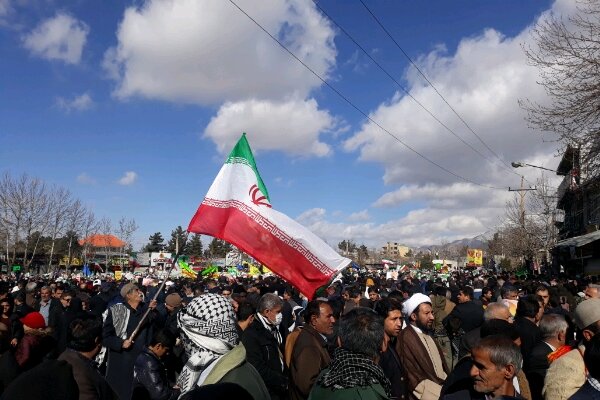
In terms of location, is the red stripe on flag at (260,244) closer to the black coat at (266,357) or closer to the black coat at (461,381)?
the black coat at (266,357)

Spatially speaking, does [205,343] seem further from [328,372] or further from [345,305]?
[345,305]

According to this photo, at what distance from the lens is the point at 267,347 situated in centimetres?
540

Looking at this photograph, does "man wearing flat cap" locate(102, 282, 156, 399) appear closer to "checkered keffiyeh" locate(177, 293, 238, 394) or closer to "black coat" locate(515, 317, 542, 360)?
"checkered keffiyeh" locate(177, 293, 238, 394)

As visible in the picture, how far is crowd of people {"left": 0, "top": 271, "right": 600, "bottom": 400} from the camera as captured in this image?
300 cm

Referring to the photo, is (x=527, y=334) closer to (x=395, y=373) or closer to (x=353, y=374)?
(x=395, y=373)

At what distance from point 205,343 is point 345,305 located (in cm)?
779

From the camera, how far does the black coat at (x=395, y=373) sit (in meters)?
4.86

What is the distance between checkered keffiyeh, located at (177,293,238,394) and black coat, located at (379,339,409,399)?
7.38ft

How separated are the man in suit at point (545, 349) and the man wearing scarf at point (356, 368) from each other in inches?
92.2

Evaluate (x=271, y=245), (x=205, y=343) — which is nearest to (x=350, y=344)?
(x=205, y=343)

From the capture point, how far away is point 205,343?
119 inches

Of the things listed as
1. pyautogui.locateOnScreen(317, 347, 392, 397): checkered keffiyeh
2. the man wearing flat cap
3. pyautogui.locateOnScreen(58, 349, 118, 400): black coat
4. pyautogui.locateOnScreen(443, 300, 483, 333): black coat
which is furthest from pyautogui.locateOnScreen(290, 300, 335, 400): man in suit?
pyautogui.locateOnScreen(443, 300, 483, 333): black coat

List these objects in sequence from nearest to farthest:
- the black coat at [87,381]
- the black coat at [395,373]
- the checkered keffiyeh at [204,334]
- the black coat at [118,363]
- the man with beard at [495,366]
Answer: the checkered keffiyeh at [204,334]
the man with beard at [495,366]
the black coat at [87,381]
the black coat at [395,373]
the black coat at [118,363]

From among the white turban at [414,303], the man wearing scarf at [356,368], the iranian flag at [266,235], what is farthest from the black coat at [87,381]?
the white turban at [414,303]
